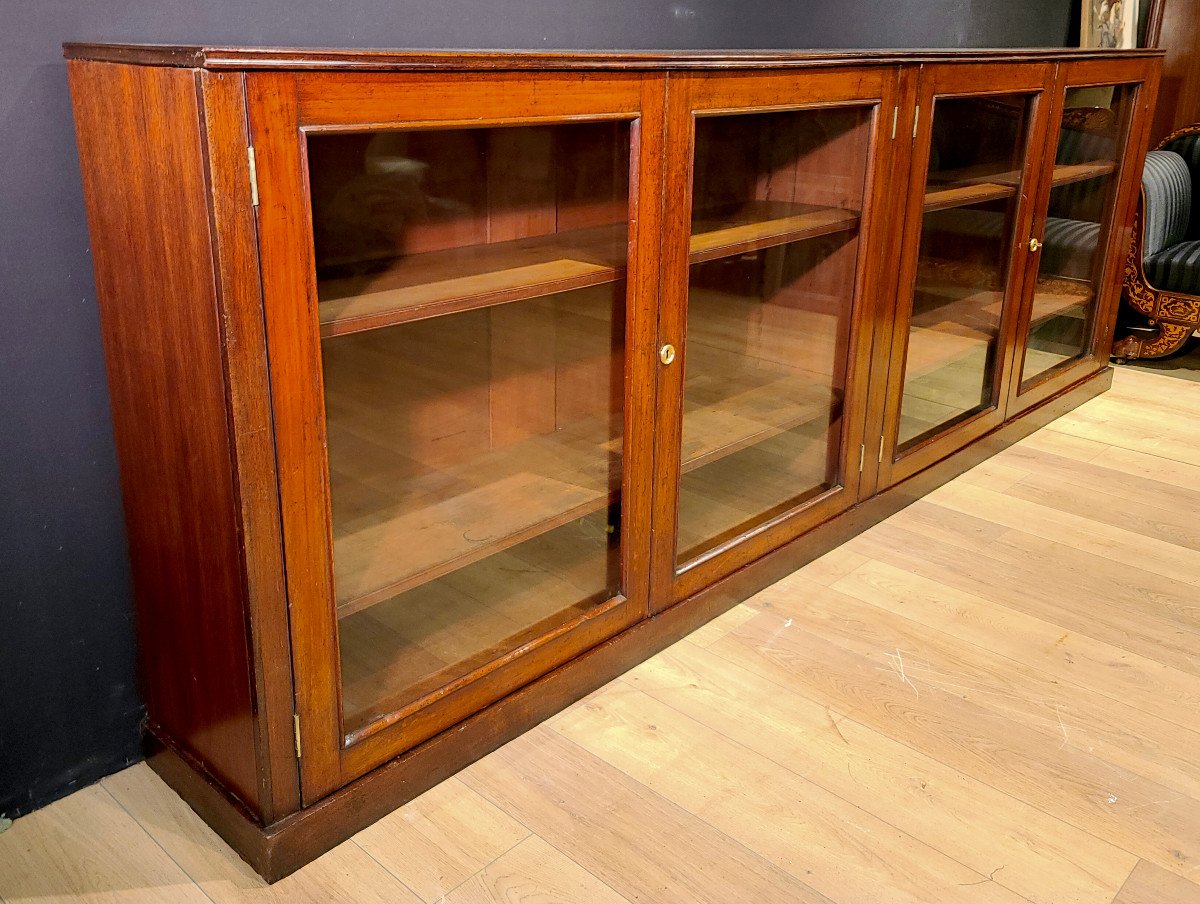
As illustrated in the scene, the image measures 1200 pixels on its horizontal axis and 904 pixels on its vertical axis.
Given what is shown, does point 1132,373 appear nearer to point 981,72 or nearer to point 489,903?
point 981,72

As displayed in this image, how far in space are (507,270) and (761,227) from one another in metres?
0.44

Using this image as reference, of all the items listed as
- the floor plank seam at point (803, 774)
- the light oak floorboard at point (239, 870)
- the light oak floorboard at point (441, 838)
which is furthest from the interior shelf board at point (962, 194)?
the light oak floorboard at point (239, 870)

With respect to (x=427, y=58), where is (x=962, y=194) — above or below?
below

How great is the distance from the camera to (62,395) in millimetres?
1131

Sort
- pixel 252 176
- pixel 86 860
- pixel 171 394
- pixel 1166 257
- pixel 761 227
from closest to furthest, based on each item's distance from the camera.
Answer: pixel 252 176 < pixel 171 394 < pixel 86 860 < pixel 761 227 < pixel 1166 257

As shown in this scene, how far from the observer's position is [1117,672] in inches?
59.7

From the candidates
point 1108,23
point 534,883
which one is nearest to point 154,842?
point 534,883

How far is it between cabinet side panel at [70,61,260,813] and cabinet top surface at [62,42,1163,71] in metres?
0.01

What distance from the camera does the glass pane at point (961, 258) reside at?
1.81 meters

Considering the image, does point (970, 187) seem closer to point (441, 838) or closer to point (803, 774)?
point (803, 774)

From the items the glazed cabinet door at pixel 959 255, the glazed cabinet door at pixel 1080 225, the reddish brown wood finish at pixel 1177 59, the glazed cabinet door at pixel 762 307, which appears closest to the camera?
the glazed cabinet door at pixel 762 307

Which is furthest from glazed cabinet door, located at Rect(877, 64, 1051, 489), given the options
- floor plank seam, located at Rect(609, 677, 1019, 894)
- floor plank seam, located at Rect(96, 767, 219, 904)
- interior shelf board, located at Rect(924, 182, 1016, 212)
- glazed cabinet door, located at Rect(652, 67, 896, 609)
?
floor plank seam, located at Rect(96, 767, 219, 904)

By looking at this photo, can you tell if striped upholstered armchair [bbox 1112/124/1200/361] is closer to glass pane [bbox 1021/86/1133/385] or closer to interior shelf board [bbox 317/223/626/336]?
glass pane [bbox 1021/86/1133/385]

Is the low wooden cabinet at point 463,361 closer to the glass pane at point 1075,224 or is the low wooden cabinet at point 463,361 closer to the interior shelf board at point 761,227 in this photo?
the interior shelf board at point 761,227
